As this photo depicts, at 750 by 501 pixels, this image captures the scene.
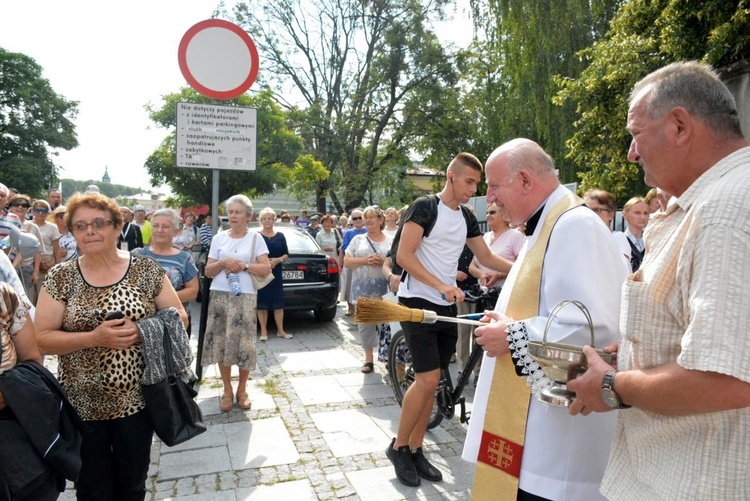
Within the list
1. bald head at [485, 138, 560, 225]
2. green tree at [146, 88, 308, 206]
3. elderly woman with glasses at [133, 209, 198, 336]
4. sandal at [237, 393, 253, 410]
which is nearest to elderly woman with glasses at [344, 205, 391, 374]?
sandal at [237, 393, 253, 410]

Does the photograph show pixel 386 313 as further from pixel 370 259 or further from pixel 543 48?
pixel 543 48

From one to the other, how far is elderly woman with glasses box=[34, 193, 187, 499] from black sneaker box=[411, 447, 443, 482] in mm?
1790

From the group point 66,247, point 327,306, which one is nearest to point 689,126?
point 327,306

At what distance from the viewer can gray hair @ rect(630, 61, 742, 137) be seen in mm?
1374

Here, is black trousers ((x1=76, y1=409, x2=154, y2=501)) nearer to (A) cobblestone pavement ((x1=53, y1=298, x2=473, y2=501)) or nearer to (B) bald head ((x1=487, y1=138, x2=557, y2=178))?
(A) cobblestone pavement ((x1=53, y1=298, x2=473, y2=501))

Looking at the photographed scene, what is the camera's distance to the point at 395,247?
163 inches

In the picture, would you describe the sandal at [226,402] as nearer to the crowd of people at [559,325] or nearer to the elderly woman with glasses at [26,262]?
the crowd of people at [559,325]

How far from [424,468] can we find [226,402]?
7.20 ft

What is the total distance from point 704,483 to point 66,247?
8.97m

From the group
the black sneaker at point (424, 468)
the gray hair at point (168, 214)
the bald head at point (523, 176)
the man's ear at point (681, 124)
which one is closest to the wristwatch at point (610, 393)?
the man's ear at point (681, 124)

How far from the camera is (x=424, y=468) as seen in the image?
3.75 meters

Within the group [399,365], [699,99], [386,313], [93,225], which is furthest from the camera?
[399,365]

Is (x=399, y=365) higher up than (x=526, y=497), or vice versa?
(x=526, y=497)

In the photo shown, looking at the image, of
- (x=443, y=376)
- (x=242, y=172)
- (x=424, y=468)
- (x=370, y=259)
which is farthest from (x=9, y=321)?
(x=242, y=172)
